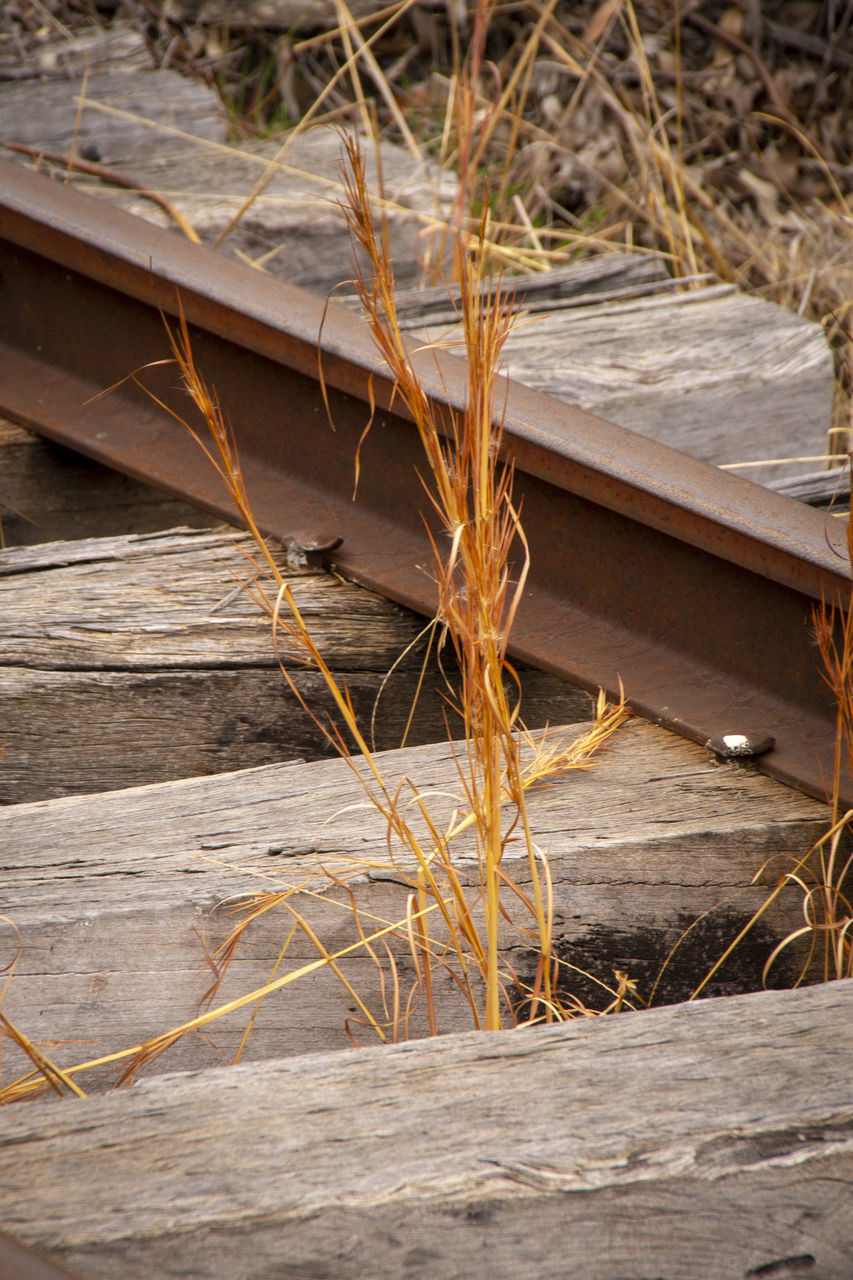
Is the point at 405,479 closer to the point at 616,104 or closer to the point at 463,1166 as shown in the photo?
the point at 463,1166

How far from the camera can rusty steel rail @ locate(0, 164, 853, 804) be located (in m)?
1.58

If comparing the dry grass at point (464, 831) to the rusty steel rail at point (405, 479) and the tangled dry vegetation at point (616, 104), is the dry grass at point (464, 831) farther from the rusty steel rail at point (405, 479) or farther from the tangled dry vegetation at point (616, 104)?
the tangled dry vegetation at point (616, 104)

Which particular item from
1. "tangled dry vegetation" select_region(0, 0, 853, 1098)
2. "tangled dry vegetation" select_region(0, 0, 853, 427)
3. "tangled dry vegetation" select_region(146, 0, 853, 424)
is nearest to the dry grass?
"tangled dry vegetation" select_region(0, 0, 853, 1098)

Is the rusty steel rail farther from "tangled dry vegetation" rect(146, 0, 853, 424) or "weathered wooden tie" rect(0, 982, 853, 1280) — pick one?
"tangled dry vegetation" rect(146, 0, 853, 424)

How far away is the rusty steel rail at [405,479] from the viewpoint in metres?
1.58

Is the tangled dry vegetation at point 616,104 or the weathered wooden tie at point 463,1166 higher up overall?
the tangled dry vegetation at point 616,104

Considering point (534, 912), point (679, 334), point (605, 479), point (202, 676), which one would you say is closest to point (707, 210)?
point (679, 334)

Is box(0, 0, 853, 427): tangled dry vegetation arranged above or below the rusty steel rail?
above

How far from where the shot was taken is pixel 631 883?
1.33m

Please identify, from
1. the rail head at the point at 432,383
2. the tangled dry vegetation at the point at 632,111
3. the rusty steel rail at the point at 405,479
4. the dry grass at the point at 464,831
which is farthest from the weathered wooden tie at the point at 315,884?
the tangled dry vegetation at the point at 632,111

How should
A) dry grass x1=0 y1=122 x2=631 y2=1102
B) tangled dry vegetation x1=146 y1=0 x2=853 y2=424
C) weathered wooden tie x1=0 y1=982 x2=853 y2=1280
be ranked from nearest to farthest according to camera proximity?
weathered wooden tie x1=0 y1=982 x2=853 y2=1280
dry grass x1=0 y1=122 x2=631 y2=1102
tangled dry vegetation x1=146 y1=0 x2=853 y2=424

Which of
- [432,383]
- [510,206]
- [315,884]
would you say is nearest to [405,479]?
[432,383]

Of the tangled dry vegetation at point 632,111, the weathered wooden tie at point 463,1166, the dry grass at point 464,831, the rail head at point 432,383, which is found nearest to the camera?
the weathered wooden tie at point 463,1166

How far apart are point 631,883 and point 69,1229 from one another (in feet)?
2.53
